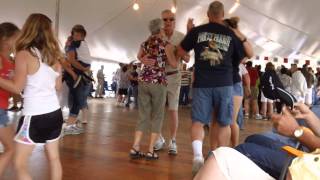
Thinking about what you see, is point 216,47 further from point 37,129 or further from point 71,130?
point 71,130

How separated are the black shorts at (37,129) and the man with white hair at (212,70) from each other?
1.39 m

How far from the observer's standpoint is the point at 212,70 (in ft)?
12.6

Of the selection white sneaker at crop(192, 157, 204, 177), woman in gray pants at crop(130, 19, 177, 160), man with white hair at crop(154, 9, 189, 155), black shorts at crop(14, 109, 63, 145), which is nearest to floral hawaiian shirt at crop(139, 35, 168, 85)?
woman in gray pants at crop(130, 19, 177, 160)

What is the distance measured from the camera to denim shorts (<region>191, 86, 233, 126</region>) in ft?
12.7

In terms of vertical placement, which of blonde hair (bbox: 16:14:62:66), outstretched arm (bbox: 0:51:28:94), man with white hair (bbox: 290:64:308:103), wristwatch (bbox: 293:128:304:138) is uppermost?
man with white hair (bbox: 290:64:308:103)

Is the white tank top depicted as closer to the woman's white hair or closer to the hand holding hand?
the hand holding hand

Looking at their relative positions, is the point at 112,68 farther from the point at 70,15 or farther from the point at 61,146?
the point at 61,146

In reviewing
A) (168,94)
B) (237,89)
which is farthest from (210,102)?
(168,94)

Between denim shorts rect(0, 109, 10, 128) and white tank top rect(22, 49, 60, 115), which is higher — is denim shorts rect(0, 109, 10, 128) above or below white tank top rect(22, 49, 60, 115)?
below

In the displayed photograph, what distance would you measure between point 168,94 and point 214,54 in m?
1.45

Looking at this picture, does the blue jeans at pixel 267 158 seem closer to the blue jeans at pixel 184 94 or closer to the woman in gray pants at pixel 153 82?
the woman in gray pants at pixel 153 82

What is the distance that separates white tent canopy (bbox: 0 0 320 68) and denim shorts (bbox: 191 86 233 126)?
5720 millimetres

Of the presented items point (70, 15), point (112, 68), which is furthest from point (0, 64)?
point (112, 68)

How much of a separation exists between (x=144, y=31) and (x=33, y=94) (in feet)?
46.5
